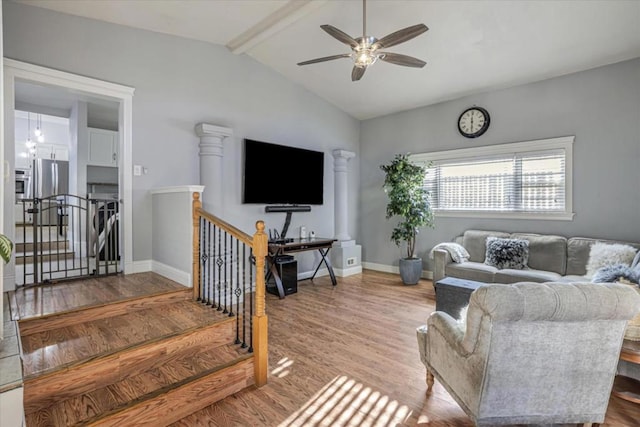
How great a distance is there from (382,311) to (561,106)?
142 inches

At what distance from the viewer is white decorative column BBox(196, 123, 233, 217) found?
411 cm

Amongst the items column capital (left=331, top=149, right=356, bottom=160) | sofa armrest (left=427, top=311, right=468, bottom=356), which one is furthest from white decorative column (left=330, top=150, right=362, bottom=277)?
sofa armrest (left=427, top=311, right=468, bottom=356)

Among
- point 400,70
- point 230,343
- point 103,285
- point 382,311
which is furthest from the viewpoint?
point 400,70

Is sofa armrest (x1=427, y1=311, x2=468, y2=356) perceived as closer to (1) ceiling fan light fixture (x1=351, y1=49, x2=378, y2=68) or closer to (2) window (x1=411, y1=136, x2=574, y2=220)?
(1) ceiling fan light fixture (x1=351, y1=49, x2=378, y2=68)

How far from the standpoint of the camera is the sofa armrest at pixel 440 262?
4582 mm

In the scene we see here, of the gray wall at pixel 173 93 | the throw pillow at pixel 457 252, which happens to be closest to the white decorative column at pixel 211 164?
the gray wall at pixel 173 93

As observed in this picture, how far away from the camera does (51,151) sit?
6371 mm

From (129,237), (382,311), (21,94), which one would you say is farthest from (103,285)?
(21,94)

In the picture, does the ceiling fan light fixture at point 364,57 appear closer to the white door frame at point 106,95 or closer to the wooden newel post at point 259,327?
the wooden newel post at point 259,327

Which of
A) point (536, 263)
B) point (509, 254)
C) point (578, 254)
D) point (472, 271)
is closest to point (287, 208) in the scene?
point (472, 271)

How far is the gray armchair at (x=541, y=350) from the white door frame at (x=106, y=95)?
141 inches

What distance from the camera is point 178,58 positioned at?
4.05 metres

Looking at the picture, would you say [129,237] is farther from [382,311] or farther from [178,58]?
[382,311]

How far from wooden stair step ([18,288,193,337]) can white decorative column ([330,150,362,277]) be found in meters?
3.11
